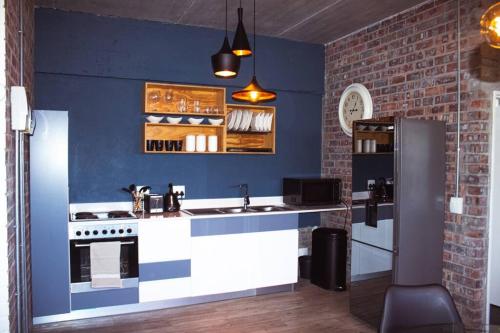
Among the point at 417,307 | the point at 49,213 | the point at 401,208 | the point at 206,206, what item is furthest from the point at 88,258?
the point at 417,307

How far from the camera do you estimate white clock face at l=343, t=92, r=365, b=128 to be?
4.66 m

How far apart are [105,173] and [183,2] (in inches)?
73.1

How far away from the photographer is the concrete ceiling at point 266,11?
3.86m

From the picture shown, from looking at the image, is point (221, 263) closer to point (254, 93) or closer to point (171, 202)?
point (171, 202)

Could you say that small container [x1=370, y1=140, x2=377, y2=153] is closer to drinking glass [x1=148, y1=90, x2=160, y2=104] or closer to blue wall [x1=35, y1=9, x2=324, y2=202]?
blue wall [x1=35, y1=9, x2=324, y2=202]

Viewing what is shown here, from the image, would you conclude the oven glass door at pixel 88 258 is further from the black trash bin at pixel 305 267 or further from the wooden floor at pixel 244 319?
the black trash bin at pixel 305 267

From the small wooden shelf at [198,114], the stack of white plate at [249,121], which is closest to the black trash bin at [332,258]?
the stack of white plate at [249,121]

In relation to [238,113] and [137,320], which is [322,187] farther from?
[137,320]

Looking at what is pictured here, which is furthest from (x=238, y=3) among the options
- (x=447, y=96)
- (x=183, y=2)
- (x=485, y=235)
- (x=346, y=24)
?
(x=485, y=235)

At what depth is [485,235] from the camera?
3.33 meters

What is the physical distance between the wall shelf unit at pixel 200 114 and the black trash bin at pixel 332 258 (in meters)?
1.16

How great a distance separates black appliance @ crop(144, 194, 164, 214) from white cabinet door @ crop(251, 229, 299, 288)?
1.02m

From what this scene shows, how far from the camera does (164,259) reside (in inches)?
156

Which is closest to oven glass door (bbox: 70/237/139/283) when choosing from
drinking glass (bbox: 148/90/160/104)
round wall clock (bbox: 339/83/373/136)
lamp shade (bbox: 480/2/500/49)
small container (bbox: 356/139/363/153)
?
drinking glass (bbox: 148/90/160/104)
